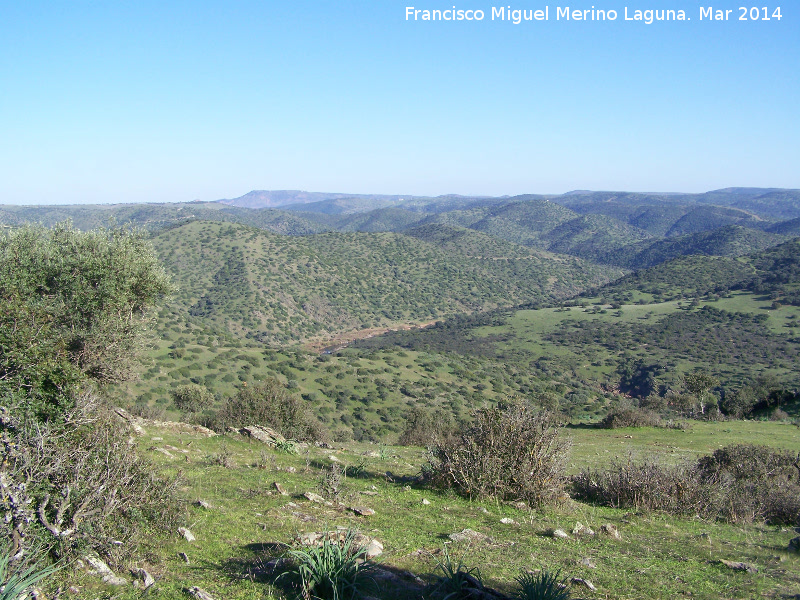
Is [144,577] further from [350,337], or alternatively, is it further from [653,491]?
[350,337]

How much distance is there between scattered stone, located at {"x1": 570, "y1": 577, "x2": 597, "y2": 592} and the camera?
5.11 meters

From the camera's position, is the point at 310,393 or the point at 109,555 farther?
the point at 310,393

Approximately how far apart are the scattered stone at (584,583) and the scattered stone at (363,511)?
3.09 metres

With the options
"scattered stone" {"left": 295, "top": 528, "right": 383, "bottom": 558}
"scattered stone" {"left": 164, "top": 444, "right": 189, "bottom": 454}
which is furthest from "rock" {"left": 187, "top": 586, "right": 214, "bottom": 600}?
"scattered stone" {"left": 164, "top": 444, "right": 189, "bottom": 454}

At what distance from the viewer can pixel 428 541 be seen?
632 cm

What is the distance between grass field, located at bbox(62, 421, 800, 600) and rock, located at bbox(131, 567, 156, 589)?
8cm

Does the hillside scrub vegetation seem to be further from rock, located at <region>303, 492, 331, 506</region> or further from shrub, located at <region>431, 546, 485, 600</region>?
shrub, located at <region>431, 546, 485, 600</region>

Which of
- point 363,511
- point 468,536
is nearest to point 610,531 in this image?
point 468,536

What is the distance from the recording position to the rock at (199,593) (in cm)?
444

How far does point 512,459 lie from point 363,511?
278cm

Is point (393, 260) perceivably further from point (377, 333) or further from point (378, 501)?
point (378, 501)

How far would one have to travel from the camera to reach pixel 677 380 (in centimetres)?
4825

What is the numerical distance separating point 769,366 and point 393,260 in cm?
7663

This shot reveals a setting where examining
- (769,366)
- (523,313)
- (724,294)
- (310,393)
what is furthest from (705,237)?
(310,393)
